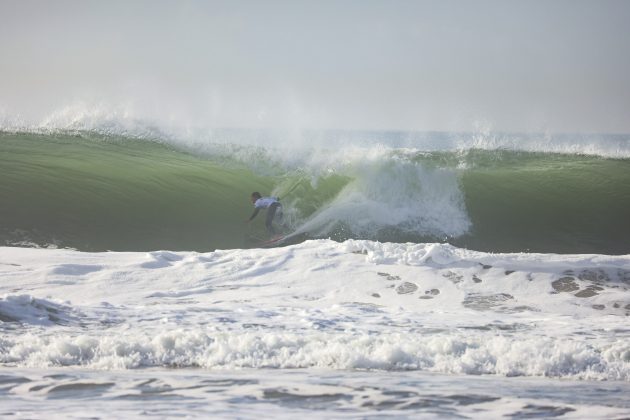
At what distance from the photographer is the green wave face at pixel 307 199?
572 inches

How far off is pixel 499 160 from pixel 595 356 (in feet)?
50.1

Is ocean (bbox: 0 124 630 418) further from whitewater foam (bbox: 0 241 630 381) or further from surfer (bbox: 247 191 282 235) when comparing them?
surfer (bbox: 247 191 282 235)

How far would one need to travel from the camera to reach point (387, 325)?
8.02 metres

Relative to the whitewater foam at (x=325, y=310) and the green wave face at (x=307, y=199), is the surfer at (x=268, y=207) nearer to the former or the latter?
the green wave face at (x=307, y=199)

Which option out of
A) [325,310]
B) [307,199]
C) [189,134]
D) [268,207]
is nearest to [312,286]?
[325,310]

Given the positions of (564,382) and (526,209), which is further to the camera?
(526,209)

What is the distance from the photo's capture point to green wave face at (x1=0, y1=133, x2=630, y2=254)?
47.7 ft

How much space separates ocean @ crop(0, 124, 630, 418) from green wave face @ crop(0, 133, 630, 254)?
0.06 m

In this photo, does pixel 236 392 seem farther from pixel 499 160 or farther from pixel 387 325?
pixel 499 160

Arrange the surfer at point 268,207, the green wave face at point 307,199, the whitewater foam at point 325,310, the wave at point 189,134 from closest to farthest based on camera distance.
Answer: the whitewater foam at point 325,310 → the green wave face at point 307,199 → the surfer at point 268,207 → the wave at point 189,134

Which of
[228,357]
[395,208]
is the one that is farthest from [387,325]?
[395,208]

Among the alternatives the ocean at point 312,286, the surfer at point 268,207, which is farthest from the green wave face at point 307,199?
the surfer at point 268,207

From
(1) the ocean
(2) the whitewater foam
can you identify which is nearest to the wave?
(1) the ocean

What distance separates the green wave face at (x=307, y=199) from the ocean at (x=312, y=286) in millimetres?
62
